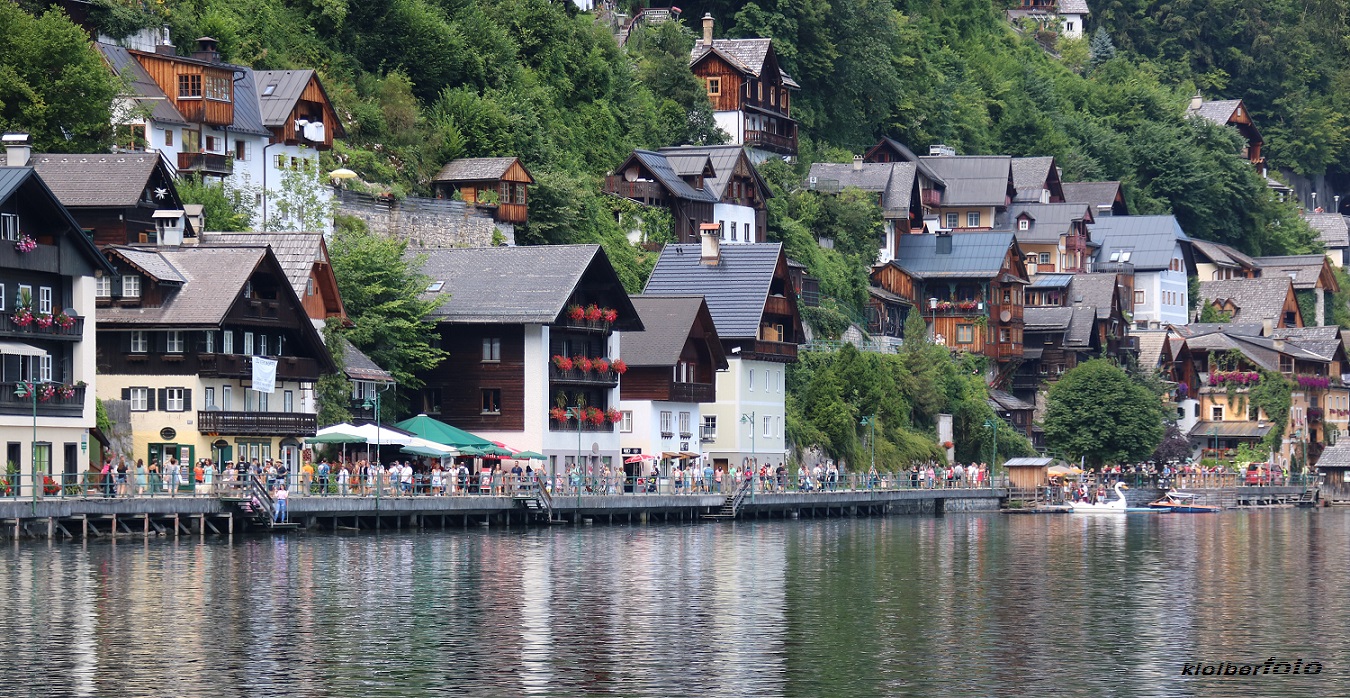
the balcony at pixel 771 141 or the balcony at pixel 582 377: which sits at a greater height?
the balcony at pixel 771 141

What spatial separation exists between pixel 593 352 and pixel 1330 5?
12478 cm

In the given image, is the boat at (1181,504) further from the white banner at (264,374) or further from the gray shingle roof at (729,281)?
the white banner at (264,374)

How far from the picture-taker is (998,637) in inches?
1510

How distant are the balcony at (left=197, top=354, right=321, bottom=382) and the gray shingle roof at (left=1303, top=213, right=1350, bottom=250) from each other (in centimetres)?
12453

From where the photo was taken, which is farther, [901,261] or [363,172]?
[901,261]

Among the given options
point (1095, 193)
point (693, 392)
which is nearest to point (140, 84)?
point (693, 392)

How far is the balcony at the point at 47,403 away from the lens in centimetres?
5984

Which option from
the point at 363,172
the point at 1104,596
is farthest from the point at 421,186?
the point at 1104,596

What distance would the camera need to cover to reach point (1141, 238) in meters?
148

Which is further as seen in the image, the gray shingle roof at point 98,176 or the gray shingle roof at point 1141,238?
the gray shingle roof at point 1141,238

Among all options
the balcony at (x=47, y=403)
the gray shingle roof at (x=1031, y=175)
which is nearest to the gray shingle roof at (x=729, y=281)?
the balcony at (x=47, y=403)

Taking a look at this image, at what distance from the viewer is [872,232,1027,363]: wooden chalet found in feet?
409

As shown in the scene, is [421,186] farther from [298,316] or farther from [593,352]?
[298,316]

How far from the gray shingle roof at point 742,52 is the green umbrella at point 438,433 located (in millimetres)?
51708
